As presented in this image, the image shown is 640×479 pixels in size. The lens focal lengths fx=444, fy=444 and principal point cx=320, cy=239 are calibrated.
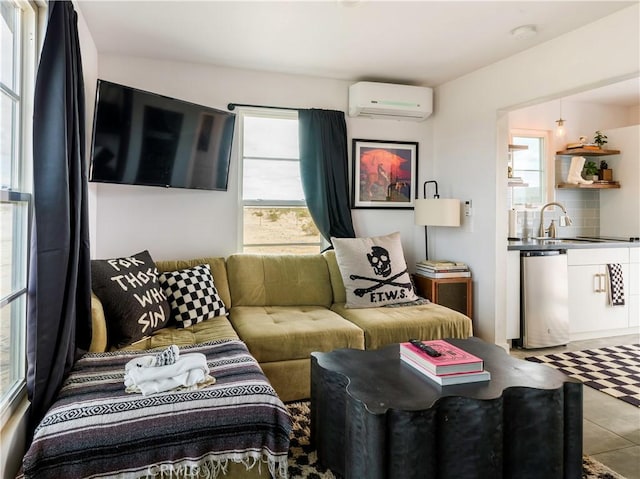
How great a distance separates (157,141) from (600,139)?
4618mm

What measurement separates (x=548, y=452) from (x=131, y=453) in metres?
1.60

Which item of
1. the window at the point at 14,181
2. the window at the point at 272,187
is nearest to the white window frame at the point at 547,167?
the window at the point at 272,187

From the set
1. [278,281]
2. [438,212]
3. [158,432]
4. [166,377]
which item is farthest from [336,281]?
[158,432]

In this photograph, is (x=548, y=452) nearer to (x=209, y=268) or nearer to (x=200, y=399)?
(x=200, y=399)

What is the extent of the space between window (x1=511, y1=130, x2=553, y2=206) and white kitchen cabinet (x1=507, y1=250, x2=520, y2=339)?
118 cm

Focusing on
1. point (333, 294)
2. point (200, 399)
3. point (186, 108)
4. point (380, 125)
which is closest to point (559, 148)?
point (380, 125)

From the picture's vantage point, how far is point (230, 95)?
372 centimetres

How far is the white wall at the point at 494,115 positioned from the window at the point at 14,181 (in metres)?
3.07

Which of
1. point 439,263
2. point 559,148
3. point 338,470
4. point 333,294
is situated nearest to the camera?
point 338,470

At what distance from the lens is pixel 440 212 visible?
3830 mm

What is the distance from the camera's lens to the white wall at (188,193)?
342cm

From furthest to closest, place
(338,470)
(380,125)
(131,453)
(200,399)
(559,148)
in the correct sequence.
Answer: (559,148), (380,125), (338,470), (200,399), (131,453)

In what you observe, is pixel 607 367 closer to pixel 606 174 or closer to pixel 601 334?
pixel 601 334

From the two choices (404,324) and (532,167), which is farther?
(532,167)
